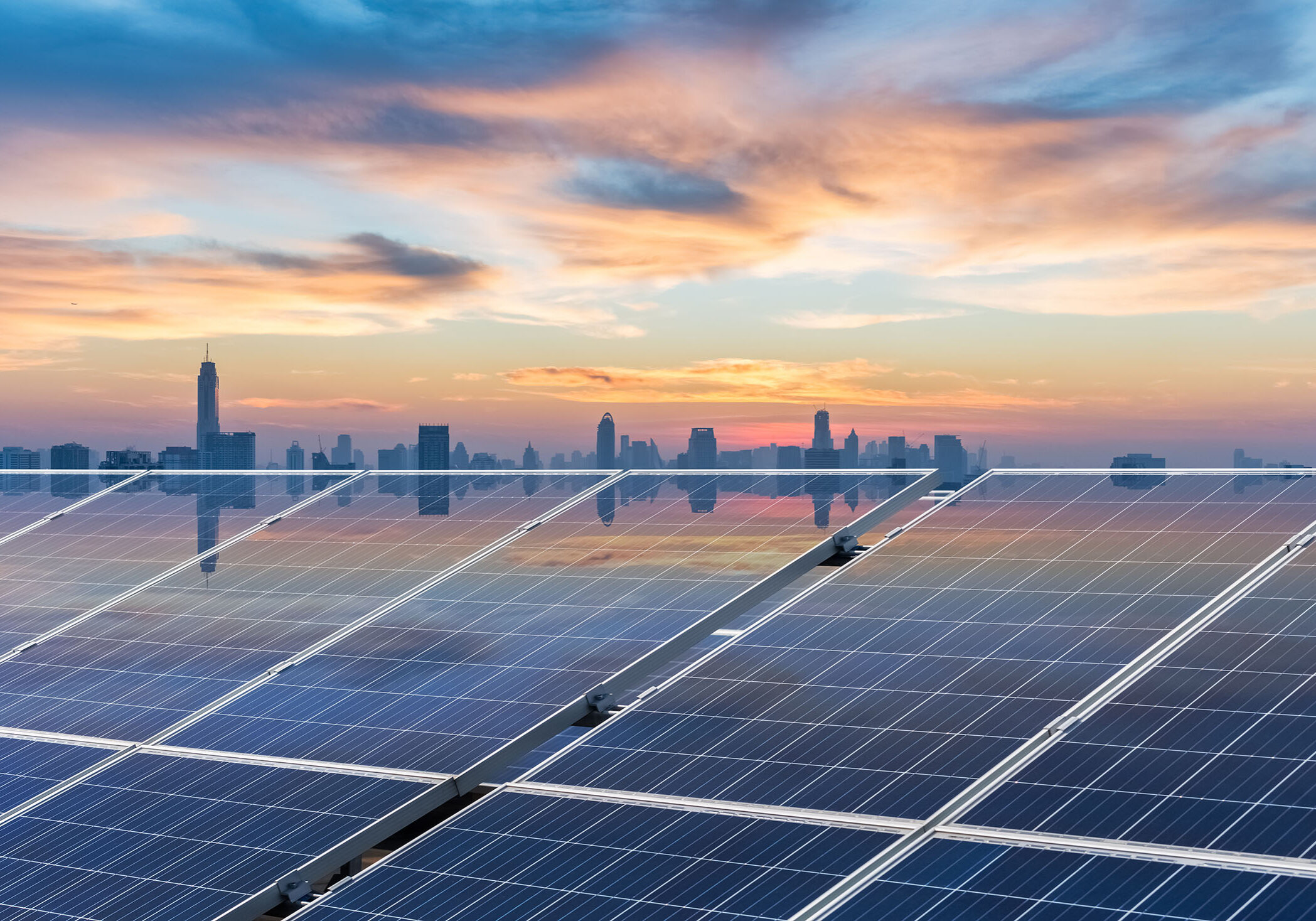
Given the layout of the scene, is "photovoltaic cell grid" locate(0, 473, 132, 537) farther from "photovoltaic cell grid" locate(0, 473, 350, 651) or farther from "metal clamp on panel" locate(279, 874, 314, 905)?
"metal clamp on panel" locate(279, 874, 314, 905)

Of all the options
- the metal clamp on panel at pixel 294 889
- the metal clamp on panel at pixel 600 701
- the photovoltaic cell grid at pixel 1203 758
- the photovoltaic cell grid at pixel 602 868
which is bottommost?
the metal clamp on panel at pixel 294 889

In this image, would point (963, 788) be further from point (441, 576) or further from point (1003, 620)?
point (441, 576)

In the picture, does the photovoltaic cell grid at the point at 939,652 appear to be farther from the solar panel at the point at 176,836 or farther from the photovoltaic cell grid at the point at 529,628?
the solar panel at the point at 176,836

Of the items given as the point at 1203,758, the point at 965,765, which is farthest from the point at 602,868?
the point at 1203,758

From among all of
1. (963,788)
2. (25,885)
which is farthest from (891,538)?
(25,885)

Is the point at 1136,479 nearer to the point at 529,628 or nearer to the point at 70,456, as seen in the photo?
the point at 529,628

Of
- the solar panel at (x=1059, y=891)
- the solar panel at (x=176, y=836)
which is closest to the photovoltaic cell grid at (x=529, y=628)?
the solar panel at (x=176, y=836)
